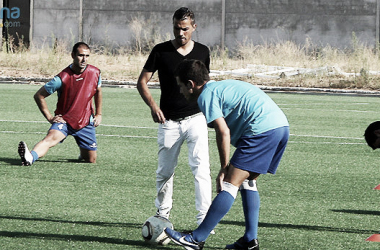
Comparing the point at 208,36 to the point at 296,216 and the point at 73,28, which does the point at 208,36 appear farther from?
the point at 296,216

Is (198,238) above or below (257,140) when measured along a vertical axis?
below

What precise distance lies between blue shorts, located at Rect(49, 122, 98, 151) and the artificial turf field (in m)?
0.27

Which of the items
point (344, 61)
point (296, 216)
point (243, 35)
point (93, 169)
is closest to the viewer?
point (296, 216)

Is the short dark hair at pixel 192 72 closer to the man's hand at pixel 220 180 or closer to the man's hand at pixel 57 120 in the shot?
the man's hand at pixel 220 180

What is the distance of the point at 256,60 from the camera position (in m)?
30.7

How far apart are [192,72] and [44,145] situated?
17.5 feet

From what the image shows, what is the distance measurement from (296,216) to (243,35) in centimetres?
2974

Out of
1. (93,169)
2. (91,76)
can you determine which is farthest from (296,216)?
(91,76)

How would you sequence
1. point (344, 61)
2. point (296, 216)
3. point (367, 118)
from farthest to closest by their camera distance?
1. point (344, 61)
2. point (367, 118)
3. point (296, 216)

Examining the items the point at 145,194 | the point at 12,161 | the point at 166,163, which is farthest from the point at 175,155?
the point at 12,161

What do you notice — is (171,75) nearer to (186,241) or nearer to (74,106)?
(186,241)

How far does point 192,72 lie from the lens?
6.04m

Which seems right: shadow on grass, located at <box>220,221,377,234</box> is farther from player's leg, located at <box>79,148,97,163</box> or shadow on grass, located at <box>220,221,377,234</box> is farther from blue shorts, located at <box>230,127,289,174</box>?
player's leg, located at <box>79,148,97,163</box>

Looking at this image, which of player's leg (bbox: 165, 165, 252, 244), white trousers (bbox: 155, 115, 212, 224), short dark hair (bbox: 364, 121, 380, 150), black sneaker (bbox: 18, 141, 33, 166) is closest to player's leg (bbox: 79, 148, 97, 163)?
black sneaker (bbox: 18, 141, 33, 166)
